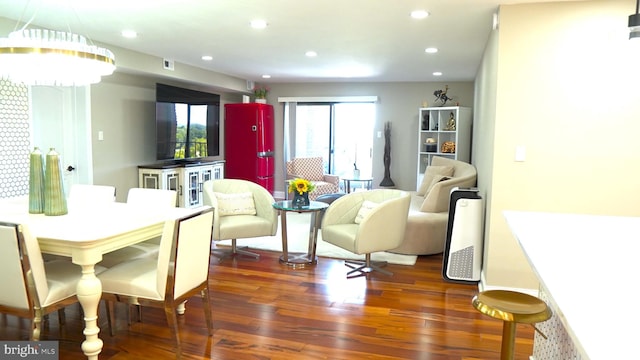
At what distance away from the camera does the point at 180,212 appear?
10.9 ft

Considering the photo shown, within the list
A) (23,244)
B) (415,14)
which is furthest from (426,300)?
(23,244)

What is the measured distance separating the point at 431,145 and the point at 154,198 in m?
5.63

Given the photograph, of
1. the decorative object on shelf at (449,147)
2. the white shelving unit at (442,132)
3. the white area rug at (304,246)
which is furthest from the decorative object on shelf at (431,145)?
the white area rug at (304,246)

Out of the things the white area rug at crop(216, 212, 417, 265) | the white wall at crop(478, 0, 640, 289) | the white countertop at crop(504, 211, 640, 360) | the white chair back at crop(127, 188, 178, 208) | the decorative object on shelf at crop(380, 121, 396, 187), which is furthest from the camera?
the decorative object on shelf at crop(380, 121, 396, 187)

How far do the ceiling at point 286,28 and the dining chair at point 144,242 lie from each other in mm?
1476

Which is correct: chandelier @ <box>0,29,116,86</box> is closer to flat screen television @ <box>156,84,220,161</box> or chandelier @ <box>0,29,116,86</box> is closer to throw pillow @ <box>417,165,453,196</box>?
flat screen television @ <box>156,84,220,161</box>

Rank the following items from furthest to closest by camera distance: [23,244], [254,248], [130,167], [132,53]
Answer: [130,167], [132,53], [254,248], [23,244]

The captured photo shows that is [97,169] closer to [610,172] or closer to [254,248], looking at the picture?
[254,248]

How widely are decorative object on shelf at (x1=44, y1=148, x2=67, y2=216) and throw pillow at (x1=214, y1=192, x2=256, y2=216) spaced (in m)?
1.84

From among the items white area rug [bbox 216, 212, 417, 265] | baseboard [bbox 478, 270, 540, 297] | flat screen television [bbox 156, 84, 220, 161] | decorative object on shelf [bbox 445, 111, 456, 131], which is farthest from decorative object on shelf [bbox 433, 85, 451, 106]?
baseboard [bbox 478, 270, 540, 297]

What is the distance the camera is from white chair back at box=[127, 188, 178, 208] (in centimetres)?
358

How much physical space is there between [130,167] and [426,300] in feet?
15.3

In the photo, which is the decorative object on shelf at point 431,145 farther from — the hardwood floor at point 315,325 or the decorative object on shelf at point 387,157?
the hardwood floor at point 315,325

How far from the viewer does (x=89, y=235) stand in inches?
98.7
